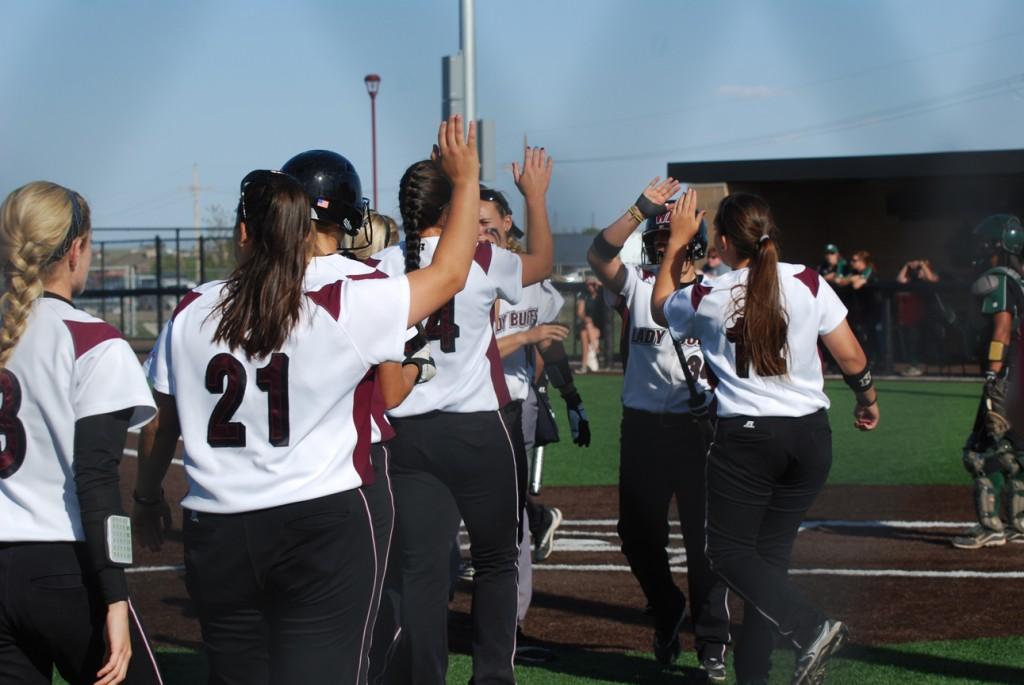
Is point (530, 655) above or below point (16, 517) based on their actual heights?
below

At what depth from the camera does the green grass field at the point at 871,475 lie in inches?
207

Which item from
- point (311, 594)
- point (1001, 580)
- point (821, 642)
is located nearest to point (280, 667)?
point (311, 594)

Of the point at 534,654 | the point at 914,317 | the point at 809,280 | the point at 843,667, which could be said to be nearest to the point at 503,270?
the point at 809,280

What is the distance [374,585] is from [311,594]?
199mm

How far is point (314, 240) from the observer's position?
3234 mm

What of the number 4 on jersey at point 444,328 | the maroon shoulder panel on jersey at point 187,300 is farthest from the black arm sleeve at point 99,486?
the number 4 on jersey at point 444,328

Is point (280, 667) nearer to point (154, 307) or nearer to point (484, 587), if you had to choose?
point (484, 587)

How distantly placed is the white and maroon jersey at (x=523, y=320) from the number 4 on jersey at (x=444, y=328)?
119cm

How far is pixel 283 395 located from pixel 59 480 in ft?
1.88

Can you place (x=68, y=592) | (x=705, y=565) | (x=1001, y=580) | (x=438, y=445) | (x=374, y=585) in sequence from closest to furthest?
1. (x=68, y=592)
2. (x=374, y=585)
3. (x=438, y=445)
4. (x=705, y=565)
5. (x=1001, y=580)

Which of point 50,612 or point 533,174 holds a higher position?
point 533,174

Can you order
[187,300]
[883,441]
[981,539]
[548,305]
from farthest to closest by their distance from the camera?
[883,441]
[981,539]
[548,305]
[187,300]

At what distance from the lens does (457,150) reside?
10.5 feet

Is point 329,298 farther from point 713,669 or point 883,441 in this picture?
point 883,441
